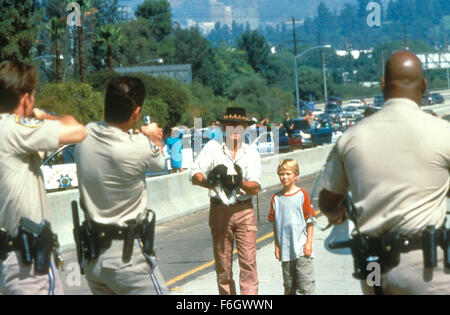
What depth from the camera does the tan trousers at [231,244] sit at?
7758 millimetres

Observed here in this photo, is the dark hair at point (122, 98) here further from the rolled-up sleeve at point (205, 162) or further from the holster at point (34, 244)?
the rolled-up sleeve at point (205, 162)

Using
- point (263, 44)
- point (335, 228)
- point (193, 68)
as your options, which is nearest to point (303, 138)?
point (335, 228)

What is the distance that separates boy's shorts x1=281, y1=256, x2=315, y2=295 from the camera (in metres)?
7.74

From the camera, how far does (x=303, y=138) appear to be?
Result: 44562mm

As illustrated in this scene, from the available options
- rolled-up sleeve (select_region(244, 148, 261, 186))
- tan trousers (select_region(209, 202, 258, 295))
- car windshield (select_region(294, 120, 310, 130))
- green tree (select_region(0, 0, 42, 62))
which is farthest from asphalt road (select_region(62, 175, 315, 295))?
green tree (select_region(0, 0, 42, 62))

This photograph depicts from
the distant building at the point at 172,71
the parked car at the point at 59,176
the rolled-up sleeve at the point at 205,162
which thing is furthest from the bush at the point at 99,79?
the rolled-up sleeve at the point at 205,162

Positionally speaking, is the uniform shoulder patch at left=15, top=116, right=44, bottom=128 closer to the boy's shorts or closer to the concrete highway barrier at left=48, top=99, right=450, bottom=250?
the boy's shorts

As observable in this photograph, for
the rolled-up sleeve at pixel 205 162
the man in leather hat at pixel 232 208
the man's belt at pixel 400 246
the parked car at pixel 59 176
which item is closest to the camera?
the man's belt at pixel 400 246

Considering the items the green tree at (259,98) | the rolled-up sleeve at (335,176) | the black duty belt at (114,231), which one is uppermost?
the rolled-up sleeve at (335,176)

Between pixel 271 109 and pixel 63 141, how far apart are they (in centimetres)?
9044

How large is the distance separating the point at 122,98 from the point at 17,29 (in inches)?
1831

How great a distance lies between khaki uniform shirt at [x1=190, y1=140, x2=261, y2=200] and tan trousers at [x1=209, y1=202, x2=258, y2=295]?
0.18 m

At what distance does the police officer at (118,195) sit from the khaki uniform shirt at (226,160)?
9.15ft

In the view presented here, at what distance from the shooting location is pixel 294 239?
7.75 meters
